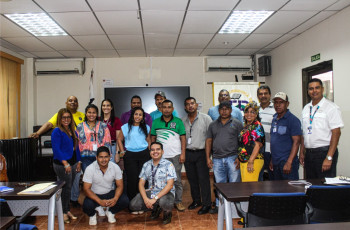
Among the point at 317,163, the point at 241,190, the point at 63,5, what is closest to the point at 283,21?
the point at 317,163

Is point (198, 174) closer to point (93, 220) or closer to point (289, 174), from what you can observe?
point (289, 174)

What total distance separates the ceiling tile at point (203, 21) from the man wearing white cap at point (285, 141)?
147 centimetres

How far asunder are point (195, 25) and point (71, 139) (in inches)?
95.5

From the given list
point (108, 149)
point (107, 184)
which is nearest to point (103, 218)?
point (107, 184)

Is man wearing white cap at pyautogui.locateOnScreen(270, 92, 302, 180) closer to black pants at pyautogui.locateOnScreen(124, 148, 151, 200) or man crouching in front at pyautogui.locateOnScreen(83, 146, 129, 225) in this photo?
black pants at pyautogui.locateOnScreen(124, 148, 151, 200)

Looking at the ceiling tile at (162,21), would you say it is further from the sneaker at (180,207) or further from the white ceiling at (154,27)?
the sneaker at (180,207)

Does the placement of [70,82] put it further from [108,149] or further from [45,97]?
[108,149]

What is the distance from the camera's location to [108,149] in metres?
3.51

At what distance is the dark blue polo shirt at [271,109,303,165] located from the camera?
3117 mm

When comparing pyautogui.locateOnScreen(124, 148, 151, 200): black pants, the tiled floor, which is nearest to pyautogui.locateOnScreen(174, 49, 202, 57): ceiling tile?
pyautogui.locateOnScreen(124, 148, 151, 200): black pants

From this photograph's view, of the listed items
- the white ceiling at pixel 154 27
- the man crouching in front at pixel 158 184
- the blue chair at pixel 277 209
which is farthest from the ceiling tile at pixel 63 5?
the blue chair at pixel 277 209

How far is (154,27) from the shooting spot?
4.37m

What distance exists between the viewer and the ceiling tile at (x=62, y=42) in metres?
4.82

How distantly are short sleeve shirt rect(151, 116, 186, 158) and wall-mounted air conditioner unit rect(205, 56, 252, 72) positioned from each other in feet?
9.46
